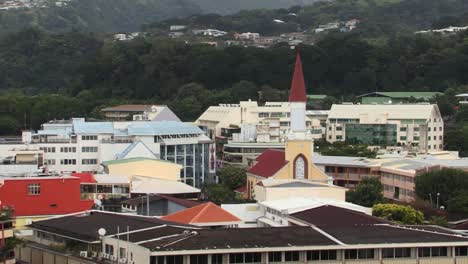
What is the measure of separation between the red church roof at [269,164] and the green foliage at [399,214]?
1017cm

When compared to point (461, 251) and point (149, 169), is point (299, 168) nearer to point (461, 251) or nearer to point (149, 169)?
point (149, 169)

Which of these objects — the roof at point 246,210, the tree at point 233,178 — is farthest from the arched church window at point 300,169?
the roof at point 246,210

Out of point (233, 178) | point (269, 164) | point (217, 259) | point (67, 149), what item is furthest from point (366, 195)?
point (217, 259)

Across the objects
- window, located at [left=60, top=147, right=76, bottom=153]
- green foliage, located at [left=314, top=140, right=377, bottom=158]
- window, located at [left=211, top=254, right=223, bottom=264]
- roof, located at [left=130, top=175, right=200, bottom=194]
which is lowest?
window, located at [left=211, top=254, right=223, bottom=264]

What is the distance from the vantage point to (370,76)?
10056 cm

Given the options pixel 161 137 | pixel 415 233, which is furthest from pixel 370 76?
pixel 415 233

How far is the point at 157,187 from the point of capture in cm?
5334

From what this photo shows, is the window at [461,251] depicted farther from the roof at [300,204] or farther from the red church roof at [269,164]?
the red church roof at [269,164]

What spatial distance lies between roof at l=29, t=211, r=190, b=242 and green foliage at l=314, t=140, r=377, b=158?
93.7 feet

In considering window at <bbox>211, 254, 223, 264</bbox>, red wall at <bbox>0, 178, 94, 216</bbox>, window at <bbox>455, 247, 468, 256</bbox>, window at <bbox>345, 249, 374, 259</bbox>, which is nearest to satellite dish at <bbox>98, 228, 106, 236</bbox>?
window at <bbox>211, 254, 223, 264</bbox>

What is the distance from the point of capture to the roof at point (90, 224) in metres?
38.4

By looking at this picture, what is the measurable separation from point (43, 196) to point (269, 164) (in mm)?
16732

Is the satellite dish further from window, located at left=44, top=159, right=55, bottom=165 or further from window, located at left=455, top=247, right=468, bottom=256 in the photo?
window, located at left=44, top=159, right=55, bottom=165

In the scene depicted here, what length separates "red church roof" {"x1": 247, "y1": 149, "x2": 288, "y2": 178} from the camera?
5747 centimetres
